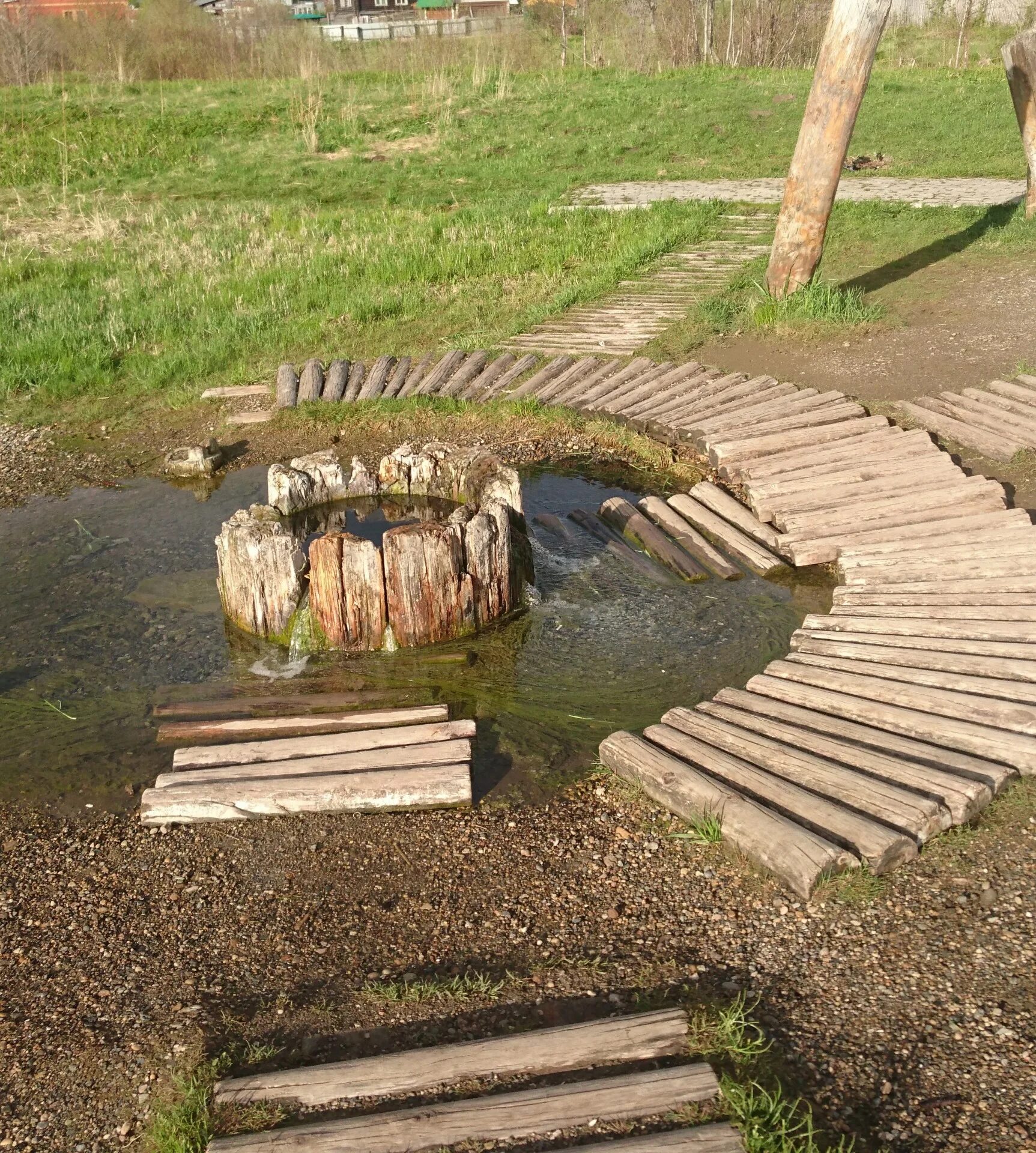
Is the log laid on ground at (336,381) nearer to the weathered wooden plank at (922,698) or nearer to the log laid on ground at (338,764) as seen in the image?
the log laid on ground at (338,764)

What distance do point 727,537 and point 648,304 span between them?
4725 mm

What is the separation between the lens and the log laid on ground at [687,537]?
6.39 m

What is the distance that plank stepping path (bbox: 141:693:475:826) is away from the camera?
14.4 ft

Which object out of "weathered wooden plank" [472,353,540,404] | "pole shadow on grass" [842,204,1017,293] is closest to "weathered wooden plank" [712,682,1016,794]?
"weathered wooden plank" [472,353,540,404]

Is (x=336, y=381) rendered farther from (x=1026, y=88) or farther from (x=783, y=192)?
(x=1026, y=88)

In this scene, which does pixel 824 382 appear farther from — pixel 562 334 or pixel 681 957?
pixel 681 957

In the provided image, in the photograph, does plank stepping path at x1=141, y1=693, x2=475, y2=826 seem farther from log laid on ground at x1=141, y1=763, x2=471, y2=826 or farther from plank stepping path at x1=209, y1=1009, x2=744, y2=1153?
plank stepping path at x1=209, y1=1009, x2=744, y2=1153

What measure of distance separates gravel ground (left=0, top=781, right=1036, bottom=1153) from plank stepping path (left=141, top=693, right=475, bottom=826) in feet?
0.27

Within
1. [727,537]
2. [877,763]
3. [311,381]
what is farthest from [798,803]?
[311,381]

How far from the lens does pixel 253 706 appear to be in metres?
5.18

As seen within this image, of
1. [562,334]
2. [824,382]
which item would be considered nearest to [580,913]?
[824,382]

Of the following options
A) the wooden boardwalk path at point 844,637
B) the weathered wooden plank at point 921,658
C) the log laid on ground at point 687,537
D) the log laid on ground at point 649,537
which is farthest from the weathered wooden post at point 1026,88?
the weathered wooden plank at point 921,658

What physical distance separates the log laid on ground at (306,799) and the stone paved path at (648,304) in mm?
5972

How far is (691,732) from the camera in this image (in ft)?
15.3
